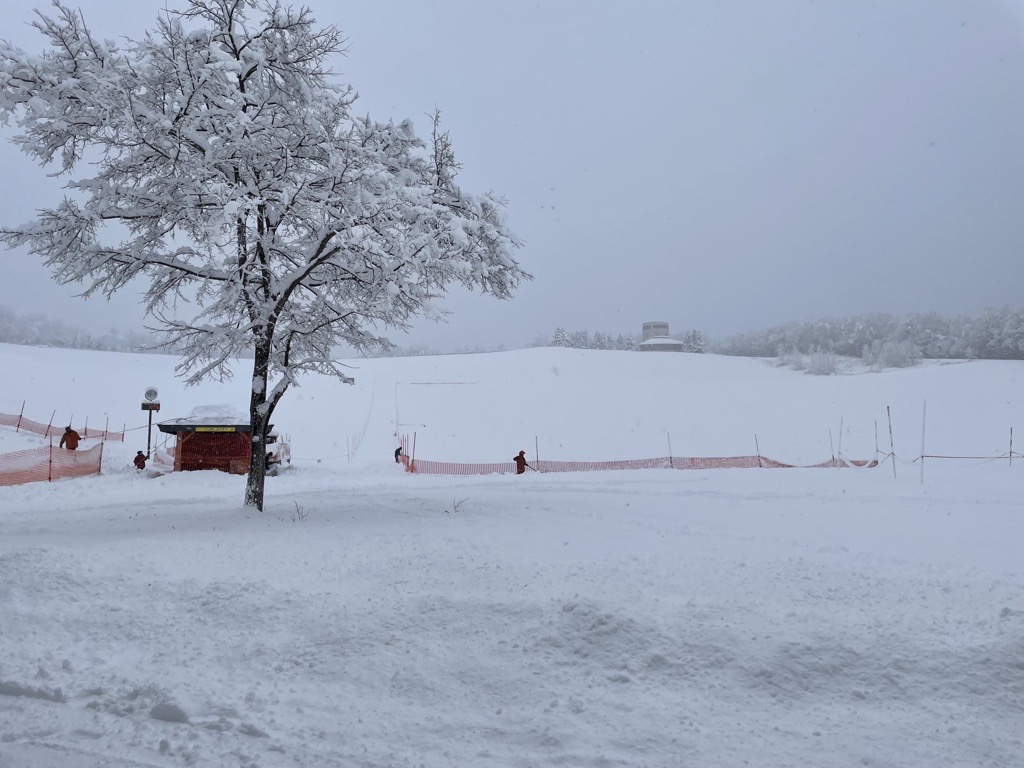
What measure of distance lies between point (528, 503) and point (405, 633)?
24.7ft

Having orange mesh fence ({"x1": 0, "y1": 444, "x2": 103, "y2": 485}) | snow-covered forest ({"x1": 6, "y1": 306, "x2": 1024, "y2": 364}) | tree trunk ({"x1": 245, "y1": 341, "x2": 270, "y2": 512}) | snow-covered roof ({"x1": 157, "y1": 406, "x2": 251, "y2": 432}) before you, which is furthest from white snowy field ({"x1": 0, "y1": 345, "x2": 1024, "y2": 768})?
snow-covered forest ({"x1": 6, "y1": 306, "x2": 1024, "y2": 364})

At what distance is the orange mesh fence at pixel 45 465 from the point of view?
64.7 ft

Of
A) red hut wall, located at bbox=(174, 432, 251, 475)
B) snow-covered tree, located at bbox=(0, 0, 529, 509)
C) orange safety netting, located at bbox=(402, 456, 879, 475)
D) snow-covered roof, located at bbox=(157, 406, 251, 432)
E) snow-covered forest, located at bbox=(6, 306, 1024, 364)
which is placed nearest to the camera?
snow-covered tree, located at bbox=(0, 0, 529, 509)

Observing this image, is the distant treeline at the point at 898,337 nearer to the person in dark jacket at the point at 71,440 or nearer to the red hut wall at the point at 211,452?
the red hut wall at the point at 211,452

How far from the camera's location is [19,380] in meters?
53.6

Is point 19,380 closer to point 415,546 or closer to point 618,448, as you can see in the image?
point 618,448

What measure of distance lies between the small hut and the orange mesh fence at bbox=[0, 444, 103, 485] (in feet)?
9.31

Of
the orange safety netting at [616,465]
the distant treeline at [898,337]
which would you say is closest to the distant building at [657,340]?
the distant treeline at [898,337]

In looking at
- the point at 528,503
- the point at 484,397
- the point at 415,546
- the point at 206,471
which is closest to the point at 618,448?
the point at 484,397

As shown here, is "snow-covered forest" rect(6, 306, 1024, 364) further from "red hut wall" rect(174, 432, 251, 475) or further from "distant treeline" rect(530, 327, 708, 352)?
"red hut wall" rect(174, 432, 251, 475)

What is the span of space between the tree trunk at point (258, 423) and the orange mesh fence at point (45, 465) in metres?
11.4

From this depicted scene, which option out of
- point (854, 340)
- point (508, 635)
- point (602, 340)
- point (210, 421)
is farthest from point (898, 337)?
point (508, 635)

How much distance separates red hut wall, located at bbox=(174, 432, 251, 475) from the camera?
25281 mm

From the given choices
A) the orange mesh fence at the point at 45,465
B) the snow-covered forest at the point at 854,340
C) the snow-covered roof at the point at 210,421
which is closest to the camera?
the orange mesh fence at the point at 45,465
